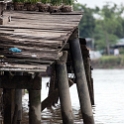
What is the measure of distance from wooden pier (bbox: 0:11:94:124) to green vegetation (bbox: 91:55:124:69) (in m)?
76.7

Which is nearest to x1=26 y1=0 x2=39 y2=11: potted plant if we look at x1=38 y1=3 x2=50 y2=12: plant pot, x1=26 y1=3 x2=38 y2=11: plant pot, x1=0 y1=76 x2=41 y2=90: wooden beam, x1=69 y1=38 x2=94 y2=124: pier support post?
x1=26 y1=3 x2=38 y2=11: plant pot

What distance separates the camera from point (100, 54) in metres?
101

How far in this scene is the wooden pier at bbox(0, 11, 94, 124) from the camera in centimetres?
1320

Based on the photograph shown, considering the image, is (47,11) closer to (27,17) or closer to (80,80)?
(27,17)

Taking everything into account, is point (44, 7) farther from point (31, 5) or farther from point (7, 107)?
point (7, 107)

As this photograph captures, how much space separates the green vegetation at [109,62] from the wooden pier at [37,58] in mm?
76726

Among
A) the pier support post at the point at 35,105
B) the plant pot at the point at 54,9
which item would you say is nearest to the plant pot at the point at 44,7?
the plant pot at the point at 54,9

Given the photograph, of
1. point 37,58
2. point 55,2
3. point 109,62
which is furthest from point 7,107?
point 109,62

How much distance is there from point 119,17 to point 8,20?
91.1 metres

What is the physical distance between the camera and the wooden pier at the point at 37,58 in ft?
43.3

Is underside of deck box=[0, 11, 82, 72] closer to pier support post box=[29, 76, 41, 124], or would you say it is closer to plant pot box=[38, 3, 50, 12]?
plant pot box=[38, 3, 50, 12]

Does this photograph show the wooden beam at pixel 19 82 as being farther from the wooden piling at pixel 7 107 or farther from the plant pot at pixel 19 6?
the plant pot at pixel 19 6

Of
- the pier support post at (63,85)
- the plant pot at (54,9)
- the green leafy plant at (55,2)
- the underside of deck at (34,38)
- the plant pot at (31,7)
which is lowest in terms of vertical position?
the pier support post at (63,85)

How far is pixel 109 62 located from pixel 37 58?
81.7 metres
